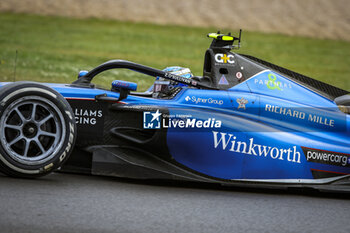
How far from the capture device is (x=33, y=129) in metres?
4.73

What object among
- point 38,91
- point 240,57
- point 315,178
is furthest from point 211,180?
point 38,91

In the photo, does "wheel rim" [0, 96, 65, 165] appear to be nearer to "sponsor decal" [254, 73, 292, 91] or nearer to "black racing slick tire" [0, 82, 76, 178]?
"black racing slick tire" [0, 82, 76, 178]

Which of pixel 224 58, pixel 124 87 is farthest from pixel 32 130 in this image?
pixel 224 58

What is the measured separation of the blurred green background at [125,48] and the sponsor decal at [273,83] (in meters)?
5.95

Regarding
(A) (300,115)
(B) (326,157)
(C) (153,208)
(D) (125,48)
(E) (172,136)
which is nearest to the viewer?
(C) (153,208)

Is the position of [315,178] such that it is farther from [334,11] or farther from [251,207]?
[334,11]

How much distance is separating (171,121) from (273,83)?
125 centimetres

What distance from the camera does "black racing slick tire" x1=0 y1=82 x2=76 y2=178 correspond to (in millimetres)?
4652

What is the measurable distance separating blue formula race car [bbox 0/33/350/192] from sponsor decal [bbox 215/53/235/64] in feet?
0.82

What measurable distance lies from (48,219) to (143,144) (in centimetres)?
146

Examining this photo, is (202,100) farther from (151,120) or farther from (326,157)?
(326,157)

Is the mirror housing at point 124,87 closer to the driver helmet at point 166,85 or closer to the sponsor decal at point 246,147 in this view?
the driver helmet at point 166,85

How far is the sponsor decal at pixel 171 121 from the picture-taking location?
16.7 ft

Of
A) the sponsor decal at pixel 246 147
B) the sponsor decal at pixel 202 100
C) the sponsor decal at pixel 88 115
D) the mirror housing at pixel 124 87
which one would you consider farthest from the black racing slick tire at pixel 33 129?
the sponsor decal at pixel 246 147
